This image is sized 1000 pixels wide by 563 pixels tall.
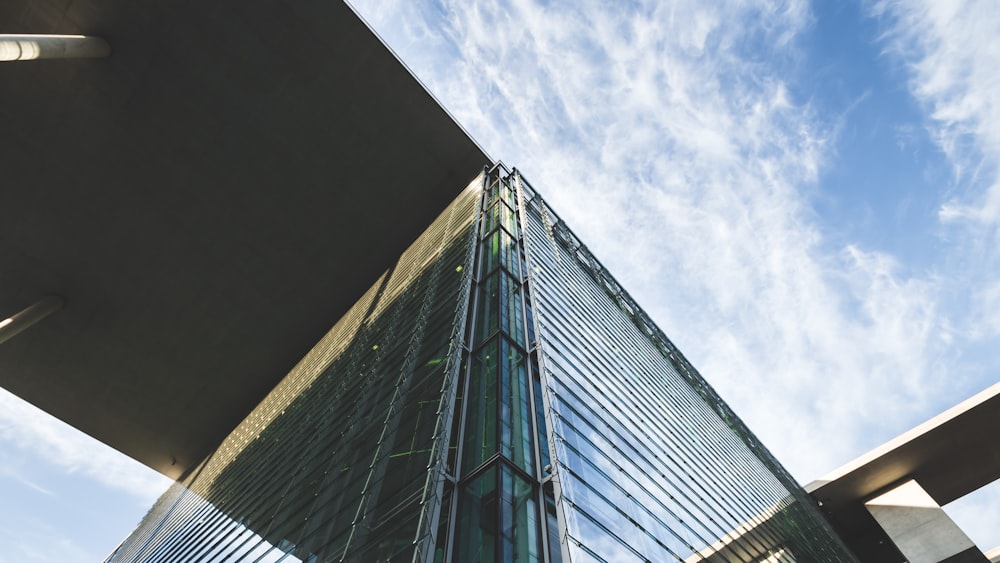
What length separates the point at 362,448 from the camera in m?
9.05

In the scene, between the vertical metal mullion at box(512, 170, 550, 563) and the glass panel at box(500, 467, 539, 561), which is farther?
the vertical metal mullion at box(512, 170, 550, 563)

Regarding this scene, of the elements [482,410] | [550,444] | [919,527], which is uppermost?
[919,527]

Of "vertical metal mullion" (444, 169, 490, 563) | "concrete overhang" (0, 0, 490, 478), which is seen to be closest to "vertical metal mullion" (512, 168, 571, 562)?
"vertical metal mullion" (444, 169, 490, 563)

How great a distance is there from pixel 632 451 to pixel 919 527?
16.6m

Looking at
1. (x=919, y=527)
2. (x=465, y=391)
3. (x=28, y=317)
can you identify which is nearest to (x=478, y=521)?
(x=465, y=391)

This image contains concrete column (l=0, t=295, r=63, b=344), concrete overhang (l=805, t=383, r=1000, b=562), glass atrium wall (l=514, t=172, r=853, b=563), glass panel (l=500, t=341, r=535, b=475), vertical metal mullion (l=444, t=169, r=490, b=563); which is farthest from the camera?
concrete column (l=0, t=295, r=63, b=344)

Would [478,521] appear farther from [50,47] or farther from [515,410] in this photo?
[50,47]

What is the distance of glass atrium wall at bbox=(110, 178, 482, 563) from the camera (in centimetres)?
665

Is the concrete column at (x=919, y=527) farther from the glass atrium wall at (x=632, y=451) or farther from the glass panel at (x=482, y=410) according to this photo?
the glass panel at (x=482, y=410)

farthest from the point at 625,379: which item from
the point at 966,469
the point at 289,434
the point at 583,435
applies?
the point at 966,469

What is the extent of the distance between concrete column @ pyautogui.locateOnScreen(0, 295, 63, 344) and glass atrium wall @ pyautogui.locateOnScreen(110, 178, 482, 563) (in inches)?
406

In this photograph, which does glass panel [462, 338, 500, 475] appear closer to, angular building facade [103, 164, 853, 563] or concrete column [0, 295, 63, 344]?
angular building facade [103, 164, 853, 563]

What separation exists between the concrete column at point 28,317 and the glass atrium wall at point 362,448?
10.3 m

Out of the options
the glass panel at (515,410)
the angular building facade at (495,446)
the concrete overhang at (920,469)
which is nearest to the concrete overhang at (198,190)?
the angular building facade at (495,446)
